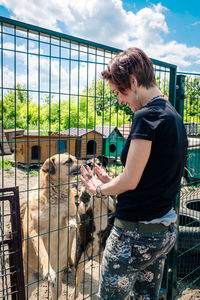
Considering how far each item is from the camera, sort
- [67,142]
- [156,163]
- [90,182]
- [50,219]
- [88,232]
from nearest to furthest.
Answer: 1. [156,163]
2. [90,182]
3. [50,219]
4. [88,232]
5. [67,142]

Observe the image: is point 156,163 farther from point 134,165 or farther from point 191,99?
point 191,99

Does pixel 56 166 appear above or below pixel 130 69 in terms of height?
below

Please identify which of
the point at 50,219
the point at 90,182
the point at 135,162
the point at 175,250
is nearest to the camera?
the point at 135,162

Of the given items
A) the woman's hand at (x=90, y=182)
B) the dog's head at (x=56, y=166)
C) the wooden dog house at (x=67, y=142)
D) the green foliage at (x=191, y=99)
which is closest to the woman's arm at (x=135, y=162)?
the woman's hand at (x=90, y=182)

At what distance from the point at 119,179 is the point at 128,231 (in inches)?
13.3

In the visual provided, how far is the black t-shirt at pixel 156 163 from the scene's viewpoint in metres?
1.45

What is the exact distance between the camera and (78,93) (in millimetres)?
2357

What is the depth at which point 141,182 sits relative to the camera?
1.57m

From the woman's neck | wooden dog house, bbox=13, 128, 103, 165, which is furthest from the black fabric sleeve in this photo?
wooden dog house, bbox=13, 128, 103, 165

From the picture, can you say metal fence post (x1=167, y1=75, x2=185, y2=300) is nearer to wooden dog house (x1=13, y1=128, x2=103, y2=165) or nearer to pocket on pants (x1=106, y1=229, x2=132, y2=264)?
wooden dog house (x1=13, y1=128, x2=103, y2=165)

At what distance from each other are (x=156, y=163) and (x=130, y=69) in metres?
0.57

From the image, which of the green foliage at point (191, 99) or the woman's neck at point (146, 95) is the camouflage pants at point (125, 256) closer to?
the woman's neck at point (146, 95)

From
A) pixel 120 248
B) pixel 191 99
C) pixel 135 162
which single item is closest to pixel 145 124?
pixel 135 162

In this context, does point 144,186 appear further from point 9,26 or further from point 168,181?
point 9,26
